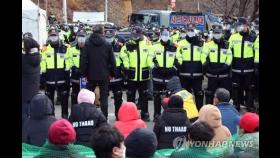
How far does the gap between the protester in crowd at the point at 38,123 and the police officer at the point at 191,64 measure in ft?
17.9

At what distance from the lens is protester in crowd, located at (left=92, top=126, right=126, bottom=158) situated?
4.61m

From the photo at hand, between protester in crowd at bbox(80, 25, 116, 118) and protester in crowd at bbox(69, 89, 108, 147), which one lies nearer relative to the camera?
protester in crowd at bbox(69, 89, 108, 147)

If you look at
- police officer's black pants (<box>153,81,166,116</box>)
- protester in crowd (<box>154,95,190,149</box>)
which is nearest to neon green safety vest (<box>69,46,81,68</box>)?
police officer's black pants (<box>153,81,166,116</box>)

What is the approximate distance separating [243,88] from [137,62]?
2493mm

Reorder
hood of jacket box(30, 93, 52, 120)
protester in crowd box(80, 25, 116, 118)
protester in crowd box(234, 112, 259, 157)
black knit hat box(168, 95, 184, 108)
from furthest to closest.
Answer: protester in crowd box(80, 25, 116, 118)
black knit hat box(168, 95, 184, 108)
hood of jacket box(30, 93, 52, 120)
protester in crowd box(234, 112, 259, 157)

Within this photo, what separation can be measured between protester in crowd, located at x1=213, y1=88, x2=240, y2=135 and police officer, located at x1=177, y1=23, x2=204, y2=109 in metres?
4.07

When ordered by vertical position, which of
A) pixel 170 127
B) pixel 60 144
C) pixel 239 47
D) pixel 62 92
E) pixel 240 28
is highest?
pixel 240 28

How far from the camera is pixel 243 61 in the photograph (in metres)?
12.3

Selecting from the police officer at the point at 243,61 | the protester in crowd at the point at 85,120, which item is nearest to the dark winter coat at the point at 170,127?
the protester in crowd at the point at 85,120

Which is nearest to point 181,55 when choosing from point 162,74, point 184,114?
point 162,74

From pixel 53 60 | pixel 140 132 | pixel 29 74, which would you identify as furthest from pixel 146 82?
pixel 140 132

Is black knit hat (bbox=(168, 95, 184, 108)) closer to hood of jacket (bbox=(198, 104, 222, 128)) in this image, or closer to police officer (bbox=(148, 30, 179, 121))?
hood of jacket (bbox=(198, 104, 222, 128))
